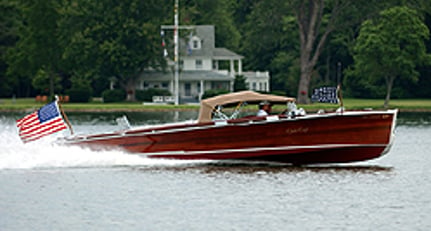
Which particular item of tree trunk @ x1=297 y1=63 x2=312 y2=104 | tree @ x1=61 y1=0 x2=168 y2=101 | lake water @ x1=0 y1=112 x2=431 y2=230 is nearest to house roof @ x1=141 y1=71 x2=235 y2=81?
tree @ x1=61 y1=0 x2=168 y2=101

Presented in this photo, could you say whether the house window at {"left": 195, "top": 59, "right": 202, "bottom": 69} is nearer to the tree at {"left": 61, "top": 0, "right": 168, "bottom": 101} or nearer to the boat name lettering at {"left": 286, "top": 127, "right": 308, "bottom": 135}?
the tree at {"left": 61, "top": 0, "right": 168, "bottom": 101}

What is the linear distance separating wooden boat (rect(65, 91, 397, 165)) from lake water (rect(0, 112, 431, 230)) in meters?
0.48

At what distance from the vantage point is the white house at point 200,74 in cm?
9138

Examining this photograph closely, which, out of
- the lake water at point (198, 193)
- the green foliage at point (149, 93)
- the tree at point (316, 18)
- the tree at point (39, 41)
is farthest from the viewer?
the tree at point (39, 41)

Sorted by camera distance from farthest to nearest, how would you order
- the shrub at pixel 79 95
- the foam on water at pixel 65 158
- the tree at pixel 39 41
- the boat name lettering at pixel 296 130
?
the tree at pixel 39 41
the shrub at pixel 79 95
the foam on water at pixel 65 158
the boat name lettering at pixel 296 130

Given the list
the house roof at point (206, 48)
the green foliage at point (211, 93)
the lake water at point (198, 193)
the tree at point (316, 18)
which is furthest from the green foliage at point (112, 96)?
the lake water at point (198, 193)

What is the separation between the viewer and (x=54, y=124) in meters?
29.0

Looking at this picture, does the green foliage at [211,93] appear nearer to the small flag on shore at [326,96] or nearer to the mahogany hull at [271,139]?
the mahogany hull at [271,139]

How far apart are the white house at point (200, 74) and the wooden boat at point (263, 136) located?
59.9m

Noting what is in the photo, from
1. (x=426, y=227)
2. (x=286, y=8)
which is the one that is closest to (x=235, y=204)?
(x=426, y=227)

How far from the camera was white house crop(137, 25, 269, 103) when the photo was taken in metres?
91.4

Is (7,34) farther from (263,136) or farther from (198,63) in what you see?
(263,136)

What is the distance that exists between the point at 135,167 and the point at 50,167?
2823 mm

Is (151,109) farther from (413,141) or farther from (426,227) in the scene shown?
(426,227)
